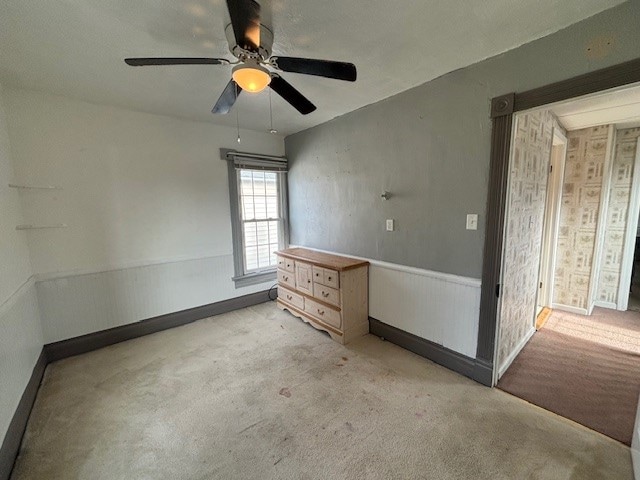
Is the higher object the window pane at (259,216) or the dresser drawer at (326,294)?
the window pane at (259,216)

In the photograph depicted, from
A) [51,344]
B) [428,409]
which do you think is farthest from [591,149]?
[51,344]

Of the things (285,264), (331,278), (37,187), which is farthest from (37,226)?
(331,278)

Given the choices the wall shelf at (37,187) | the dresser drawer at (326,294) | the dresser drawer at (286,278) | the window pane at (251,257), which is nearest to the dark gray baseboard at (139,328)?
the window pane at (251,257)

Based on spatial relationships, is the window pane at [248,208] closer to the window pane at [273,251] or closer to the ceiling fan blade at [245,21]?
the window pane at [273,251]

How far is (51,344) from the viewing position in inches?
100.0

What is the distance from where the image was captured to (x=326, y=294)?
2.90 metres

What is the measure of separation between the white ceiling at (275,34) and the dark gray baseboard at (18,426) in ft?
7.71

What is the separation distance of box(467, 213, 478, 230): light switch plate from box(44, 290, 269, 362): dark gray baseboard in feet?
9.69

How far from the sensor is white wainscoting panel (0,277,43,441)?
1579 mm

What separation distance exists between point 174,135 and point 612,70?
147 inches

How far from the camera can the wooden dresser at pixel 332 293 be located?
277 cm

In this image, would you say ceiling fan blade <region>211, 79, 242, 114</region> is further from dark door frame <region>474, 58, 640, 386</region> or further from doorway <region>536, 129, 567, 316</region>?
doorway <region>536, 129, 567, 316</region>

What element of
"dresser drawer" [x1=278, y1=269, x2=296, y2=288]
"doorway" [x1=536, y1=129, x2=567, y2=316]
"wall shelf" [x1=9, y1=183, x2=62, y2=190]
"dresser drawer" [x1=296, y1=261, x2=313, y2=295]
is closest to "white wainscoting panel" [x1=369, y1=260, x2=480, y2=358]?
"dresser drawer" [x1=296, y1=261, x2=313, y2=295]

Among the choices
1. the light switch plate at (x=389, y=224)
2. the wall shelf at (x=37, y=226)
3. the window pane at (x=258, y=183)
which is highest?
the window pane at (x=258, y=183)
